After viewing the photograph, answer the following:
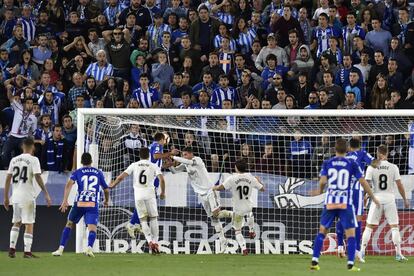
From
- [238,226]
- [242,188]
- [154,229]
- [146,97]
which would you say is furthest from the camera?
[146,97]

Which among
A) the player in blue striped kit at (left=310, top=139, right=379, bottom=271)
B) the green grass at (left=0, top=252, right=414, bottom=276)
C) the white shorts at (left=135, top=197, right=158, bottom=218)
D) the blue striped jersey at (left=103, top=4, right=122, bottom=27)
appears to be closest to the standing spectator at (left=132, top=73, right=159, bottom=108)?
the blue striped jersey at (left=103, top=4, right=122, bottom=27)

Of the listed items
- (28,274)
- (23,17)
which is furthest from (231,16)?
(28,274)

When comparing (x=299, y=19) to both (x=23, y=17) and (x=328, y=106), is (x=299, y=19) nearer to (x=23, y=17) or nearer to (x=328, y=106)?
(x=328, y=106)

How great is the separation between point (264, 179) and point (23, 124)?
5484mm

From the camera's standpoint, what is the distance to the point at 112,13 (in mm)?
29156

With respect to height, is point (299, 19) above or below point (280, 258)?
above

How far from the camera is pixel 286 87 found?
1038 inches

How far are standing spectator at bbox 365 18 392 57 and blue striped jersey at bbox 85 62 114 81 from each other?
229 inches

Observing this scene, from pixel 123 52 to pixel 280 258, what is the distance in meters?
7.80

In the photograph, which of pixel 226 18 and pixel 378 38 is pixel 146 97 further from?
pixel 378 38

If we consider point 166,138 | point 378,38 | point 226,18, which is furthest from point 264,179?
point 226,18

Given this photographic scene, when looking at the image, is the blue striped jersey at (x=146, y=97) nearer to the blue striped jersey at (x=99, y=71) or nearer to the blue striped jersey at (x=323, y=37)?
the blue striped jersey at (x=99, y=71)

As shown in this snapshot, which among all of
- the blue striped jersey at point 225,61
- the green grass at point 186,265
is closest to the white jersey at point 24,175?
the green grass at point 186,265

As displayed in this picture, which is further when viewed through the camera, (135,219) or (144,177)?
(135,219)
